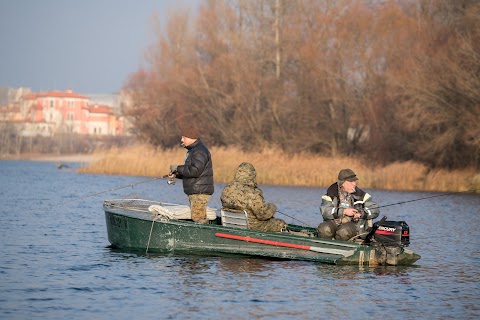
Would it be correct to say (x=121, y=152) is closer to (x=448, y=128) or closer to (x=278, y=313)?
(x=448, y=128)

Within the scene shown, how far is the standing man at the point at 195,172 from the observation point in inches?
599

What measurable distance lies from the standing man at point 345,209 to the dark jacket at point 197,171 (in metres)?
2.01

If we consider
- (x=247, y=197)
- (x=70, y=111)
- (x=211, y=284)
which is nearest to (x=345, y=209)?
(x=247, y=197)

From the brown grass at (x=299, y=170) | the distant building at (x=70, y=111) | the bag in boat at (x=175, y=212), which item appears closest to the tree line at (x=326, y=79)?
the brown grass at (x=299, y=170)

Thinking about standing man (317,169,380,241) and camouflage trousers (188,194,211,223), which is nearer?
standing man (317,169,380,241)

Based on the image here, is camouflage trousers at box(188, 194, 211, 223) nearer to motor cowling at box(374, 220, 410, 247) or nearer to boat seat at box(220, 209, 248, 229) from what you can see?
boat seat at box(220, 209, 248, 229)

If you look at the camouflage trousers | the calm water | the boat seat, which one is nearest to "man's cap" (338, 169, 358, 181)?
the calm water

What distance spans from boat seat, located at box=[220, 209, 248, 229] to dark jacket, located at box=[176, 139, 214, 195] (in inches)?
21.5

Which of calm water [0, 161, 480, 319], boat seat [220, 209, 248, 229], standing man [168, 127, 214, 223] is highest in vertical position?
standing man [168, 127, 214, 223]

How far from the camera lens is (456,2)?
1665 inches

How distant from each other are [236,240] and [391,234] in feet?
7.89

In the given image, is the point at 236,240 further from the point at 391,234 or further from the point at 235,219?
the point at 391,234

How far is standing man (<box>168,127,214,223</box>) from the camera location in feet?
49.9

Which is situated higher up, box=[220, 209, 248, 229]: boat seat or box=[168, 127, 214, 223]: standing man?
box=[168, 127, 214, 223]: standing man
